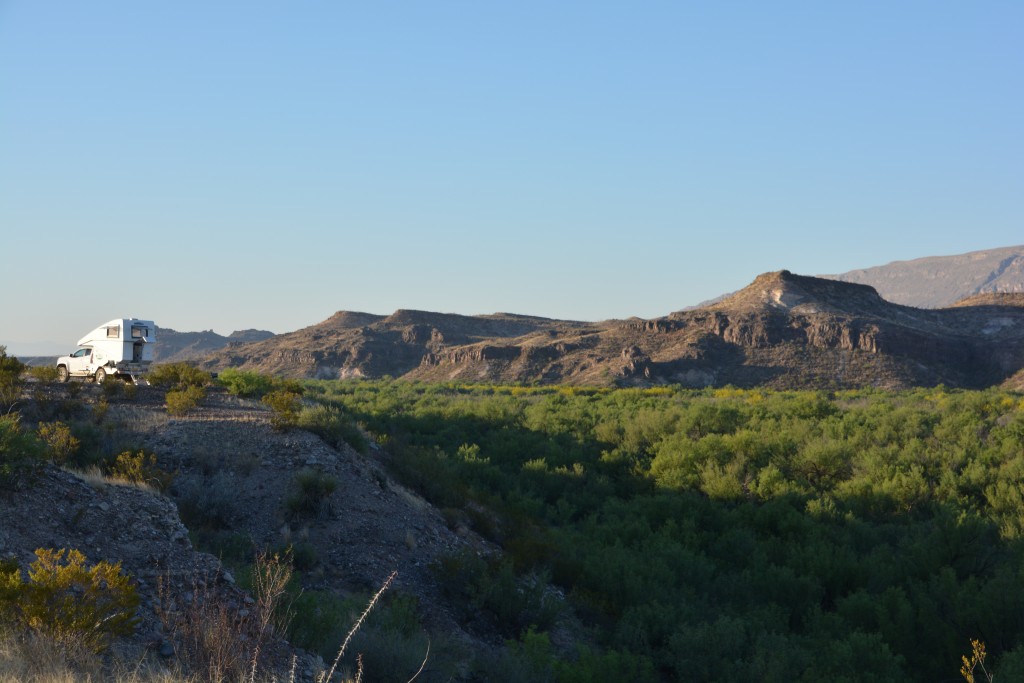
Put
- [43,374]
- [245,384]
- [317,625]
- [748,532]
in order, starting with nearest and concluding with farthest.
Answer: [317,625] < [748,532] < [43,374] < [245,384]

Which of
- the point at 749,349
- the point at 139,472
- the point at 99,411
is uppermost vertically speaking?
the point at 749,349

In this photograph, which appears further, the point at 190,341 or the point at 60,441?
the point at 190,341

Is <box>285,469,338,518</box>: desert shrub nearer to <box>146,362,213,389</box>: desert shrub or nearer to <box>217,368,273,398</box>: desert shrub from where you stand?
<box>146,362,213,389</box>: desert shrub

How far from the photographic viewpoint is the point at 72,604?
6.09 m

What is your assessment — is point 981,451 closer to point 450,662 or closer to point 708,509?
point 708,509

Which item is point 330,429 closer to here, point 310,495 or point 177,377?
point 310,495

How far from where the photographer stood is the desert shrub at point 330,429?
17141 mm

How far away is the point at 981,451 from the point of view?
66.2 feet

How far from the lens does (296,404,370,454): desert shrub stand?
17.1 m

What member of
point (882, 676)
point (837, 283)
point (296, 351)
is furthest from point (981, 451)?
point (296, 351)

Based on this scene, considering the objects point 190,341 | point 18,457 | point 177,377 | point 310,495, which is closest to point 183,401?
point 177,377

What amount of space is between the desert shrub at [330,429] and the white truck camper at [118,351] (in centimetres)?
940

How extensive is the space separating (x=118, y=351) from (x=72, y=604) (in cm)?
2036

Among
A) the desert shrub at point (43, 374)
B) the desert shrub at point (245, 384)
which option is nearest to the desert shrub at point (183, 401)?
the desert shrub at point (43, 374)
